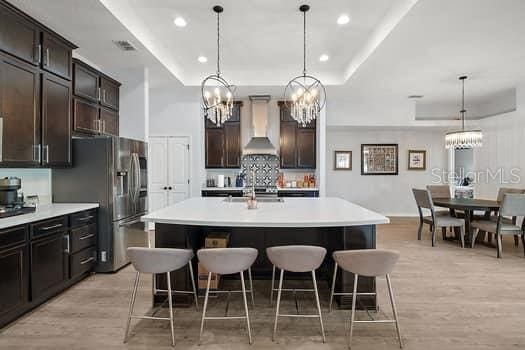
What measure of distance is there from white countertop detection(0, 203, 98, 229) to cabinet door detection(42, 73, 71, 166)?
499mm

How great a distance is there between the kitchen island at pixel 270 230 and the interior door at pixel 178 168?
3092 millimetres

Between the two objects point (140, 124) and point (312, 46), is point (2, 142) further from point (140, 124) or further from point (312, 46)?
point (312, 46)

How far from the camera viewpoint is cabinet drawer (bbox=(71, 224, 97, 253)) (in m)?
3.27

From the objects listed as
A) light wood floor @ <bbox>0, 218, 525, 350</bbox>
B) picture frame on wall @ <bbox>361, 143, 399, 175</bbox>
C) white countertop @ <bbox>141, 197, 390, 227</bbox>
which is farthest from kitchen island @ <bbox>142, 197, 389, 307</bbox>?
picture frame on wall @ <bbox>361, 143, 399, 175</bbox>

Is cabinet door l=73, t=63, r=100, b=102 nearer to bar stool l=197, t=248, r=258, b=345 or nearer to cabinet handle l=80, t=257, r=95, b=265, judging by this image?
cabinet handle l=80, t=257, r=95, b=265

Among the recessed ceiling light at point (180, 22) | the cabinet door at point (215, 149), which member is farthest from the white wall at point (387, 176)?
the recessed ceiling light at point (180, 22)

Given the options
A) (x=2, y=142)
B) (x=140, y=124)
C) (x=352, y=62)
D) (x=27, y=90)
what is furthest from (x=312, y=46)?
(x=2, y=142)

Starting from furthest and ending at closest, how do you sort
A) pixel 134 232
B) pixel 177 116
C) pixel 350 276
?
1. pixel 177 116
2. pixel 134 232
3. pixel 350 276

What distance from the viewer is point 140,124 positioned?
189 inches

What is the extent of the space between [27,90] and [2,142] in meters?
0.60

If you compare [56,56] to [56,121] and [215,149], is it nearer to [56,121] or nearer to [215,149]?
[56,121]

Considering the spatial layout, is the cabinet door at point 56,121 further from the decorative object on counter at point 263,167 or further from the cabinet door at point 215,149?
the decorative object on counter at point 263,167

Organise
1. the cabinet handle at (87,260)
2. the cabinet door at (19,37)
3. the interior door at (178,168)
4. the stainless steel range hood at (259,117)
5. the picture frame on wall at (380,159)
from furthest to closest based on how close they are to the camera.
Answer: the picture frame on wall at (380,159) < the interior door at (178,168) < the stainless steel range hood at (259,117) < the cabinet handle at (87,260) < the cabinet door at (19,37)

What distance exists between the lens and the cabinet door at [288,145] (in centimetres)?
623
